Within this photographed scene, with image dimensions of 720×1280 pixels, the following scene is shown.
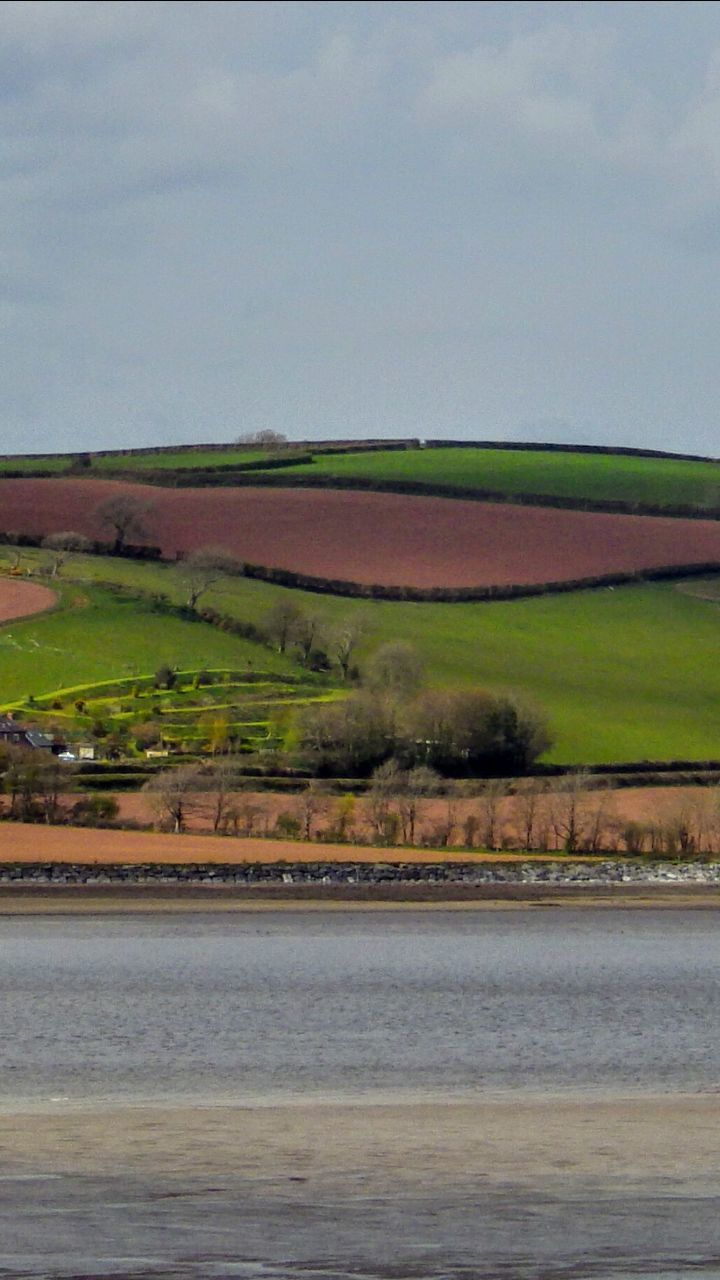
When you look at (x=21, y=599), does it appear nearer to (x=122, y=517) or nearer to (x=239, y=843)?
(x=122, y=517)

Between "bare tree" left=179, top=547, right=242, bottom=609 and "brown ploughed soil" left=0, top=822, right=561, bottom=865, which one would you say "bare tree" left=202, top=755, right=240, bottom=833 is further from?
"bare tree" left=179, top=547, right=242, bottom=609

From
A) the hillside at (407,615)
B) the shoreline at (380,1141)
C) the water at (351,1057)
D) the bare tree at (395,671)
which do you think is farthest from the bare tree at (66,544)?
the shoreline at (380,1141)

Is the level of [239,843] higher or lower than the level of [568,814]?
lower

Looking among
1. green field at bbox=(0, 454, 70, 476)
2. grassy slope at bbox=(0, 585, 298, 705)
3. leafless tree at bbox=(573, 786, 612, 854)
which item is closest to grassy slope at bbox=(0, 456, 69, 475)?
green field at bbox=(0, 454, 70, 476)

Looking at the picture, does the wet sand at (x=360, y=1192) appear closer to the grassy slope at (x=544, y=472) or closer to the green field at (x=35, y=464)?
the grassy slope at (x=544, y=472)

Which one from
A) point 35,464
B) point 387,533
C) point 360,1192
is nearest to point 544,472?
point 387,533

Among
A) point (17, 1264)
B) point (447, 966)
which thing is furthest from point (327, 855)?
point (17, 1264)

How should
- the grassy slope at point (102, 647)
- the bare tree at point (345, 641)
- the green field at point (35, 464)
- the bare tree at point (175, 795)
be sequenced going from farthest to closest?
the green field at point (35, 464), the bare tree at point (345, 641), the grassy slope at point (102, 647), the bare tree at point (175, 795)
